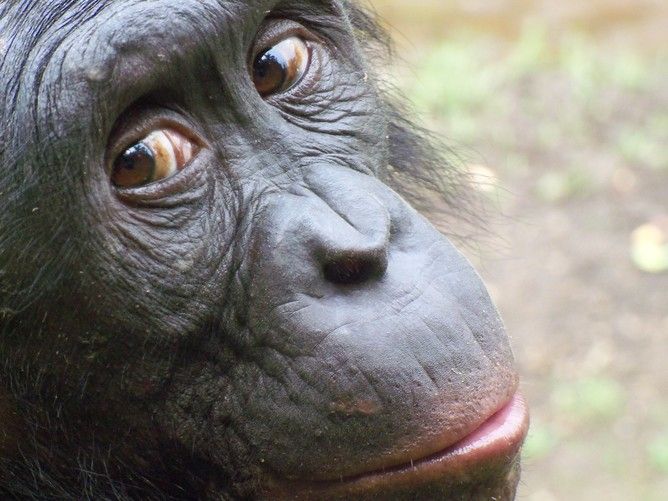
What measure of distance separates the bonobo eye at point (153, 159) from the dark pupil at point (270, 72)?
32 centimetres

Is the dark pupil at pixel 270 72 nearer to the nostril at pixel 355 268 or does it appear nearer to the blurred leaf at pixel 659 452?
the nostril at pixel 355 268

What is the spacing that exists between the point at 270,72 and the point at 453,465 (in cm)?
119

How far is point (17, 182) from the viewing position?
2895mm

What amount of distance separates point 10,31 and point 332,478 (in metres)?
1.34

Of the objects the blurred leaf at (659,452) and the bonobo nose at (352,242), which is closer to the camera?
the bonobo nose at (352,242)

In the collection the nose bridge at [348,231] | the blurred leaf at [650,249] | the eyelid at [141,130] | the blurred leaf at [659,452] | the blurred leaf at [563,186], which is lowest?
the blurred leaf at [659,452]

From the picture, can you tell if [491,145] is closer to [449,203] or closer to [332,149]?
[449,203]

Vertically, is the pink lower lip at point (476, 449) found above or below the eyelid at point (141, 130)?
below

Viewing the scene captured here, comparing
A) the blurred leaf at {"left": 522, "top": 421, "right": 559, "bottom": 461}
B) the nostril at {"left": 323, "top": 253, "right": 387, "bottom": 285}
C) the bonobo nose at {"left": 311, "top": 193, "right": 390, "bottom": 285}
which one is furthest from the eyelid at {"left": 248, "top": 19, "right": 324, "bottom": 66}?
the blurred leaf at {"left": 522, "top": 421, "right": 559, "bottom": 461}

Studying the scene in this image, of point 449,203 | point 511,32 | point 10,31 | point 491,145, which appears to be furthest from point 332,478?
point 511,32

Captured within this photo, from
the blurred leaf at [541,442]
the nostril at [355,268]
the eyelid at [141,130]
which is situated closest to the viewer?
the nostril at [355,268]

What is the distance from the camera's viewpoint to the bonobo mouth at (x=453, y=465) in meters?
2.80

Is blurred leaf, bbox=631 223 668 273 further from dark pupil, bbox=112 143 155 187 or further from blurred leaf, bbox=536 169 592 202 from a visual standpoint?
dark pupil, bbox=112 143 155 187

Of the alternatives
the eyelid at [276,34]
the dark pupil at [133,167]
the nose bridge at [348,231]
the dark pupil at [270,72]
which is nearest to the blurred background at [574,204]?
the eyelid at [276,34]
